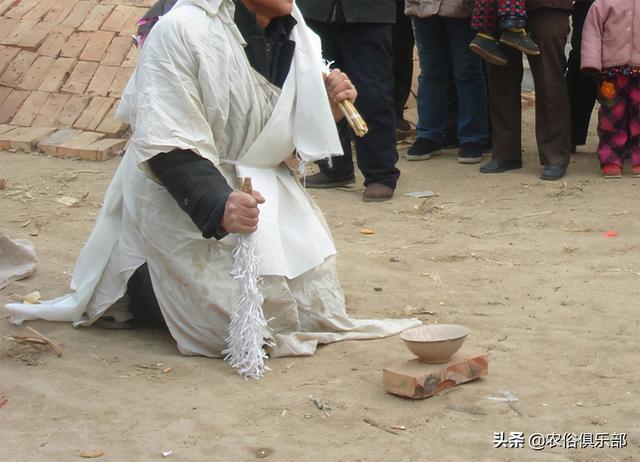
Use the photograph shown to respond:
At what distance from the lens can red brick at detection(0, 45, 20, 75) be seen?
27.0ft

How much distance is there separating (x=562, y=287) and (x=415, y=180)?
8.23 ft

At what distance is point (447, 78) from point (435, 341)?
419 centimetres

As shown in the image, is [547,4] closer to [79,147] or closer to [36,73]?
[79,147]

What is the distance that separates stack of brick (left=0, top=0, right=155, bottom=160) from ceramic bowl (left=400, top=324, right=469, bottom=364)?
423 cm

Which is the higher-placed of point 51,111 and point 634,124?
point 634,124

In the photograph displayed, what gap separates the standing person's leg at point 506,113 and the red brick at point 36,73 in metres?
3.38

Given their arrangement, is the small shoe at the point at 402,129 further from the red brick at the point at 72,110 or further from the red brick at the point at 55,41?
the red brick at the point at 55,41

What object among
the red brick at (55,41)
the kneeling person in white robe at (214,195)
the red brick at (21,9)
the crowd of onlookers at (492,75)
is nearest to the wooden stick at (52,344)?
the kneeling person in white robe at (214,195)

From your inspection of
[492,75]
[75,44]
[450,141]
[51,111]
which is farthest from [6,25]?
[492,75]

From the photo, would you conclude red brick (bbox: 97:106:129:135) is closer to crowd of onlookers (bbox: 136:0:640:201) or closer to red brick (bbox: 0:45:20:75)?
red brick (bbox: 0:45:20:75)

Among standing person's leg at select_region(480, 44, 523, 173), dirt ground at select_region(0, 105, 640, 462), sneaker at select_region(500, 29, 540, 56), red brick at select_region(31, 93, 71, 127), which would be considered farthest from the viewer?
red brick at select_region(31, 93, 71, 127)

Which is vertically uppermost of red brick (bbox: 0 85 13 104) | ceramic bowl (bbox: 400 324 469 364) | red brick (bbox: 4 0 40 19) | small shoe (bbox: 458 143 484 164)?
ceramic bowl (bbox: 400 324 469 364)

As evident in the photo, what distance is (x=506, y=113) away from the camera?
22.7 feet

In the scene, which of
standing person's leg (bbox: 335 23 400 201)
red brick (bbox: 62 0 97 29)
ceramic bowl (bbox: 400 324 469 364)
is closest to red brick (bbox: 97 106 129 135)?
red brick (bbox: 62 0 97 29)
